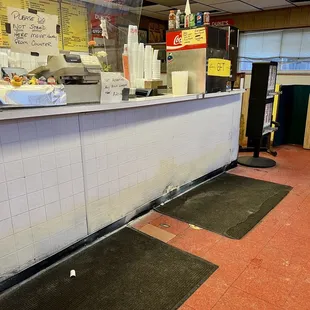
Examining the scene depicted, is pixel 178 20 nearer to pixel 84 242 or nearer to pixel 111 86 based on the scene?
pixel 111 86

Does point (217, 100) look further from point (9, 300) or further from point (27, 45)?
point (9, 300)

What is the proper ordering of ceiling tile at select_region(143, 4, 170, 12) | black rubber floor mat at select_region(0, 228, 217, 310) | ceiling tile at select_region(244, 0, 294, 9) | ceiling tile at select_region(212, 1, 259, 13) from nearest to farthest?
black rubber floor mat at select_region(0, 228, 217, 310) < ceiling tile at select_region(244, 0, 294, 9) < ceiling tile at select_region(212, 1, 259, 13) < ceiling tile at select_region(143, 4, 170, 12)

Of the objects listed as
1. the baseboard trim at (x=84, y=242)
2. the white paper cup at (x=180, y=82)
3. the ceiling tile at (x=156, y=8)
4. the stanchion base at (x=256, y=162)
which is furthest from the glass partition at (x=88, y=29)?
the ceiling tile at (x=156, y=8)

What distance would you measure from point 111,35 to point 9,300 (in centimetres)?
223

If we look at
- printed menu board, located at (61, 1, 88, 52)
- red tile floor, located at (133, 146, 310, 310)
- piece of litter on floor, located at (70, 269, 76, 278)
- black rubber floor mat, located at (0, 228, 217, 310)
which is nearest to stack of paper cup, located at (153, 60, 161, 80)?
printed menu board, located at (61, 1, 88, 52)

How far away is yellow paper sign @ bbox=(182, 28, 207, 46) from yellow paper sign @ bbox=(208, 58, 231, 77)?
217 millimetres

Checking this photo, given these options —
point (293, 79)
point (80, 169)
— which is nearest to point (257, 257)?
point (80, 169)

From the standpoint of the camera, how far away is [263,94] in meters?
3.88

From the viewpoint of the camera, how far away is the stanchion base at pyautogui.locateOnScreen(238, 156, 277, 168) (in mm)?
3986

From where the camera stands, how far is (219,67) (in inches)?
121

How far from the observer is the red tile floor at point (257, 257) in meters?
1.66

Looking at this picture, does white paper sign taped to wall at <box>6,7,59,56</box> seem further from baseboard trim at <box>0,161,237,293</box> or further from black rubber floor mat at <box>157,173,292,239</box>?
black rubber floor mat at <box>157,173,292,239</box>

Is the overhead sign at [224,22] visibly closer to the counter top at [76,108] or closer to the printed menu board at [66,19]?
the printed menu board at [66,19]

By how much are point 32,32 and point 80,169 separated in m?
0.90
